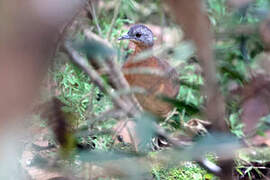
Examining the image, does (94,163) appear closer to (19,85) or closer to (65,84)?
(19,85)

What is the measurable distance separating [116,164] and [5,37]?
53cm

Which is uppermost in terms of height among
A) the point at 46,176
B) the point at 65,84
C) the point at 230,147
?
the point at 65,84

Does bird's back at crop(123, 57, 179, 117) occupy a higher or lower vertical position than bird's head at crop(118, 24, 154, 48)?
lower

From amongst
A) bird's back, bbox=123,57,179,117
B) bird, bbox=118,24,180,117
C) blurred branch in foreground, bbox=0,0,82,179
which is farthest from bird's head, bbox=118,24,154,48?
blurred branch in foreground, bbox=0,0,82,179

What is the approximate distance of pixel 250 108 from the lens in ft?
6.34

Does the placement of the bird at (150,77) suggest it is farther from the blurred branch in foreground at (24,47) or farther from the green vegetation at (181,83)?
the blurred branch in foreground at (24,47)

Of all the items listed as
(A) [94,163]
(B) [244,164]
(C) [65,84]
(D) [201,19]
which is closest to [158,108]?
(C) [65,84]

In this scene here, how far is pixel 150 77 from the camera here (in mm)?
1933

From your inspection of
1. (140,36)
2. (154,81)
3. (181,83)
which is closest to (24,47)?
(181,83)

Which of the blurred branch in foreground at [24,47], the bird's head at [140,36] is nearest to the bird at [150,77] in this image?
the bird's head at [140,36]

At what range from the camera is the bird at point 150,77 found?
1816 mm

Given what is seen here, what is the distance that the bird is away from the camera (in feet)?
5.96

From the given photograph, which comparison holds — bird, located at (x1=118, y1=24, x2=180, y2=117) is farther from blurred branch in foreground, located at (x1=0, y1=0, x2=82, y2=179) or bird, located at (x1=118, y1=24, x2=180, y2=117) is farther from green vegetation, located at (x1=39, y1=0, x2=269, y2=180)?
blurred branch in foreground, located at (x1=0, y1=0, x2=82, y2=179)

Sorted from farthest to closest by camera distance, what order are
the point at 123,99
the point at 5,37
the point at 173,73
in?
the point at 173,73 → the point at 123,99 → the point at 5,37
